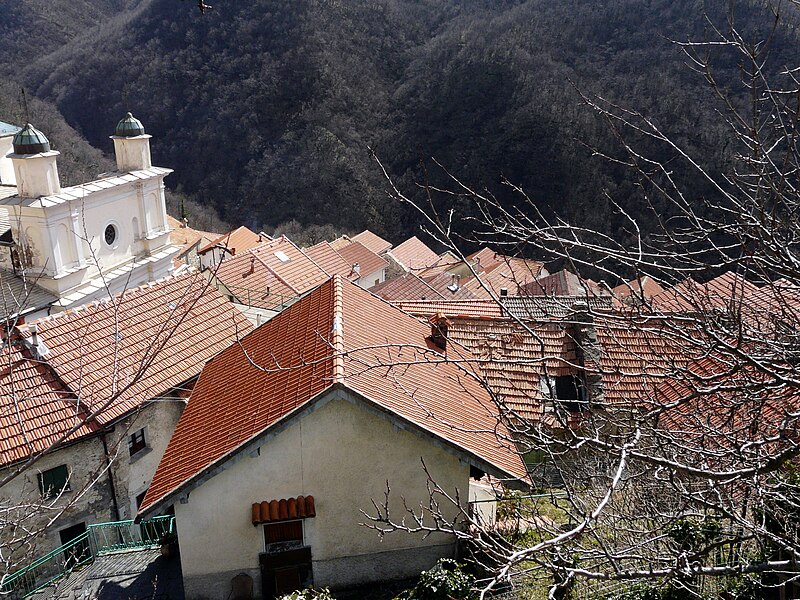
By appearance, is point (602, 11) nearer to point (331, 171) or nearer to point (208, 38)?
point (331, 171)

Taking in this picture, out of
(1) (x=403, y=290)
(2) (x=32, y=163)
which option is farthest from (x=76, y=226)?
(1) (x=403, y=290)

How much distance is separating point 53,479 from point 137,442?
1.43m

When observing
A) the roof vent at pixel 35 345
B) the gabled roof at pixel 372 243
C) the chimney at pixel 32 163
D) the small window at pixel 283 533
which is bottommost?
the small window at pixel 283 533

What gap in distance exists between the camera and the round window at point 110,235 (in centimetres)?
2155

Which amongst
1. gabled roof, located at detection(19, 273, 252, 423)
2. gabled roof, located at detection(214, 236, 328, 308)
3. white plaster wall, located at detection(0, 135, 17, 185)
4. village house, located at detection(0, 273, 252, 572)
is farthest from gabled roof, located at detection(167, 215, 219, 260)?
village house, located at detection(0, 273, 252, 572)

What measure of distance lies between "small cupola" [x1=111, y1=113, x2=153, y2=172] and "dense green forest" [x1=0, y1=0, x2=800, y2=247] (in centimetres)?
2455

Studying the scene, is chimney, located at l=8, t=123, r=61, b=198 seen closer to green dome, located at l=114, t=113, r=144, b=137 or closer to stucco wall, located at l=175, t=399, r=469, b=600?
green dome, located at l=114, t=113, r=144, b=137

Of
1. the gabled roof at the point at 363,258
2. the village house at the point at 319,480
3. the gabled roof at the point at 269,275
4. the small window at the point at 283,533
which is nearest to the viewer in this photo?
the village house at the point at 319,480

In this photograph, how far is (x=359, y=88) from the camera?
6400 centimetres

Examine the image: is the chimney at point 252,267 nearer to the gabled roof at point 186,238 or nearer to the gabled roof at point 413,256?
the gabled roof at point 186,238

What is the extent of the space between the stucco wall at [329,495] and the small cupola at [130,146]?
17.5m

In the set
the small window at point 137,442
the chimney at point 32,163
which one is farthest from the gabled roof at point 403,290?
the small window at point 137,442

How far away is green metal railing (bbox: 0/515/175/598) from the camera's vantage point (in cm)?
914

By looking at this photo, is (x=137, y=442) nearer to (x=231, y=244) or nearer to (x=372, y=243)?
(x=231, y=244)
